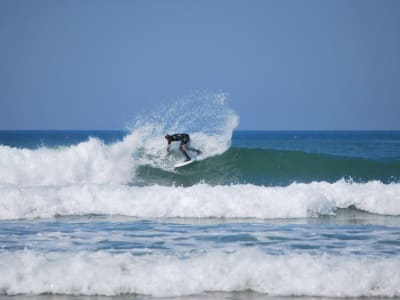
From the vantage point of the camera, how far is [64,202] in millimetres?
13086

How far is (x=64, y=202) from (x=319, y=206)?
6.40m

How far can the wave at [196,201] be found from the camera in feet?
41.2

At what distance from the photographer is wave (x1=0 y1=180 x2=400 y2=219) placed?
12570 mm

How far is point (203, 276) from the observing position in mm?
7207

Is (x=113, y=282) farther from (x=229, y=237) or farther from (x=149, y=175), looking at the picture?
(x=149, y=175)

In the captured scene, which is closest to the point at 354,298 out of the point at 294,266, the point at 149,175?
the point at 294,266

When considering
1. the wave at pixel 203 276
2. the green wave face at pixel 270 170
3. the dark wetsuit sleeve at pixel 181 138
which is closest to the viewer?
the wave at pixel 203 276

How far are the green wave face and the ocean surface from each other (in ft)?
0.25

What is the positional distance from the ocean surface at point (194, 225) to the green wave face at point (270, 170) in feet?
0.25

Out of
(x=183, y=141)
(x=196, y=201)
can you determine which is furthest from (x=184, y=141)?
(x=196, y=201)

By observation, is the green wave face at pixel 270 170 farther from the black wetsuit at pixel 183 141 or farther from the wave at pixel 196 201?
the wave at pixel 196 201

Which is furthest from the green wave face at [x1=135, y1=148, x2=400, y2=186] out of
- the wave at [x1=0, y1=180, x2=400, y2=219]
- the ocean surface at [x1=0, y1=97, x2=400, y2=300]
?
the wave at [x1=0, y1=180, x2=400, y2=219]

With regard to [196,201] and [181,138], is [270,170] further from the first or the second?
[196,201]

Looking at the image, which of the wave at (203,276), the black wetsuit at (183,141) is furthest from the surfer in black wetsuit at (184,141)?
the wave at (203,276)
